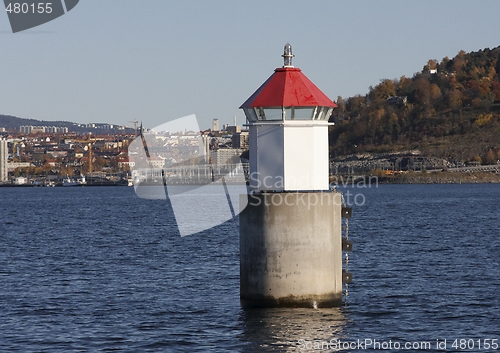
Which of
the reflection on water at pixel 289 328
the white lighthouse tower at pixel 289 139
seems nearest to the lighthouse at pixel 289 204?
the white lighthouse tower at pixel 289 139

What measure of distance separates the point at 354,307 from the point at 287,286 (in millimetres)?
4117

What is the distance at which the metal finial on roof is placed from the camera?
2436cm

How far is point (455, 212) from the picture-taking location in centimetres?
8575

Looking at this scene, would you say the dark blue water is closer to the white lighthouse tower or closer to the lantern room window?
the white lighthouse tower

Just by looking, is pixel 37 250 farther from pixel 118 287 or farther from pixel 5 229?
pixel 5 229

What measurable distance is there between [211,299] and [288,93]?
7.78 metres

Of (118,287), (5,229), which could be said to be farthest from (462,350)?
(5,229)

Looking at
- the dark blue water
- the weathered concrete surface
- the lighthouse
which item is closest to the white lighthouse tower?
the lighthouse

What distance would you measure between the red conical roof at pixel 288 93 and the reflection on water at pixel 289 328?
5.43 metres

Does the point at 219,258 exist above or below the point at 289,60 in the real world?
below

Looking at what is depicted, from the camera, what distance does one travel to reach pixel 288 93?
23.9 m

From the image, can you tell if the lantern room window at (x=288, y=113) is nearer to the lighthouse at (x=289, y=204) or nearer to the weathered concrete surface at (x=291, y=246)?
the lighthouse at (x=289, y=204)

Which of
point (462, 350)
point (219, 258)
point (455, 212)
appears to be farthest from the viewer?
point (455, 212)

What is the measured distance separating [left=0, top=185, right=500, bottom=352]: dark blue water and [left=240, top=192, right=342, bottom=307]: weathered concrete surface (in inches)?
23.8
